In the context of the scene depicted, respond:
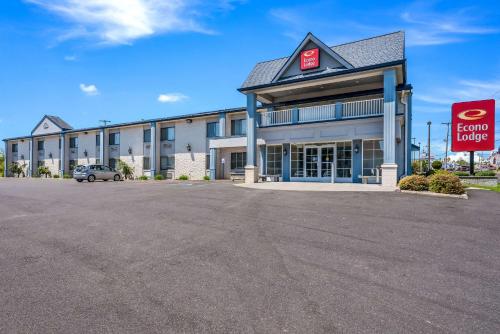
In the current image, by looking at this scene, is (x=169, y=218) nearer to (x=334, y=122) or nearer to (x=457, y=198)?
(x=457, y=198)

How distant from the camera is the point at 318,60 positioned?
19766 mm

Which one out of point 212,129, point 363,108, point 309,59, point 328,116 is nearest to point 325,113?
point 328,116

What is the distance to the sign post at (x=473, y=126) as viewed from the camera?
2230 centimetres

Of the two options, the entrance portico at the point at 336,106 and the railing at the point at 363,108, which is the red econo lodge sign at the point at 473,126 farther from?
the railing at the point at 363,108

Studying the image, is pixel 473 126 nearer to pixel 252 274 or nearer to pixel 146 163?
pixel 252 274

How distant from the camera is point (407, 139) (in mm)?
19359

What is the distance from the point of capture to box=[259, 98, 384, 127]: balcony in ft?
59.7

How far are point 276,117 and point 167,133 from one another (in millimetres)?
15451

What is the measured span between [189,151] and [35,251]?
25541 millimetres

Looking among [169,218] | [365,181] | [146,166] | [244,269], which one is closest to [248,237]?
[244,269]

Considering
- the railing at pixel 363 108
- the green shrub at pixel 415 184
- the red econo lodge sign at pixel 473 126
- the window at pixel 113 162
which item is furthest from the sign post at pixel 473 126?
the window at pixel 113 162

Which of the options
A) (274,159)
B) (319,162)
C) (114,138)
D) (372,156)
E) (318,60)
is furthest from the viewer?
(114,138)

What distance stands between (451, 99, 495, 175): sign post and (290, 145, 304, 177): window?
12.5 metres

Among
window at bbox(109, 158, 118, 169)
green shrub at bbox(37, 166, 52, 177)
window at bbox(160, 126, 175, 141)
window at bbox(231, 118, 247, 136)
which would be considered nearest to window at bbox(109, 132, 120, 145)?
window at bbox(109, 158, 118, 169)
